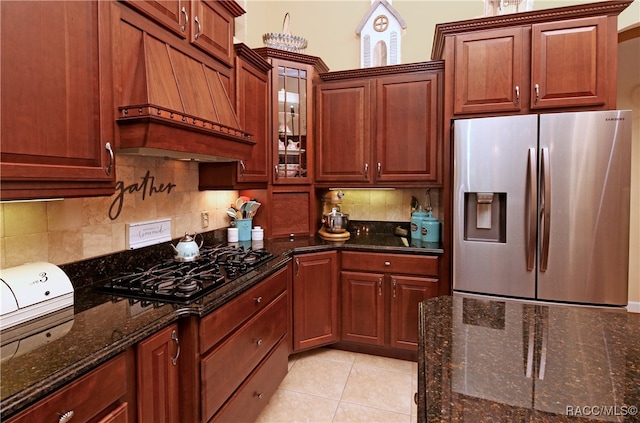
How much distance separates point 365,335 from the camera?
2584 millimetres

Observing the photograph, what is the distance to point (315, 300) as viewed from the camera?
2.53 m

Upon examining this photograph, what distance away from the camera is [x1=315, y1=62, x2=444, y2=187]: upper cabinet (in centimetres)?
259

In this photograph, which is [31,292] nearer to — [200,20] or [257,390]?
[257,390]

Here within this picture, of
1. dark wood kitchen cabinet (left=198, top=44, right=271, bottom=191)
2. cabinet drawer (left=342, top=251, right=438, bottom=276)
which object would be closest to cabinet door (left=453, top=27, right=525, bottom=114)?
cabinet drawer (left=342, top=251, right=438, bottom=276)

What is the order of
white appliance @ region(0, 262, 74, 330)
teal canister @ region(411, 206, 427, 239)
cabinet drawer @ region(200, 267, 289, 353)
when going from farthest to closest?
teal canister @ region(411, 206, 427, 239) → cabinet drawer @ region(200, 267, 289, 353) → white appliance @ region(0, 262, 74, 330)

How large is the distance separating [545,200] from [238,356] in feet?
6.38

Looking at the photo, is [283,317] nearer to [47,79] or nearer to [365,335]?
[365,335]

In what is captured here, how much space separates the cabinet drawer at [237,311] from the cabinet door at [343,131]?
1114 mm

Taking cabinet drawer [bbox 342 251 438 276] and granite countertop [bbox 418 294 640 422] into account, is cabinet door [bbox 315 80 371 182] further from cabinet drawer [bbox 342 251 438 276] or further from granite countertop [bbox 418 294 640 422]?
granite countertop [bbox 418 294 640 422]

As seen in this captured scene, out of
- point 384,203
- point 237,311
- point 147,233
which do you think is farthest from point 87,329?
point 384,203

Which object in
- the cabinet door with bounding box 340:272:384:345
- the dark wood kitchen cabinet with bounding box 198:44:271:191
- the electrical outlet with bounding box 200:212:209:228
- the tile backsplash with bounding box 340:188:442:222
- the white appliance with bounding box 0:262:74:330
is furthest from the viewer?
the tile backsplash with bounding box 340:188:442:222

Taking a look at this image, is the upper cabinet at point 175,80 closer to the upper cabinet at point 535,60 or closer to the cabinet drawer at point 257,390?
the cabinet drawer at point 257,390

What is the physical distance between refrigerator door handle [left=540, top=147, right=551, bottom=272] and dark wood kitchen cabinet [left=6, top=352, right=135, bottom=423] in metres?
2.21

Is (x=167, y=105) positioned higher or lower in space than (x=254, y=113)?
lower
